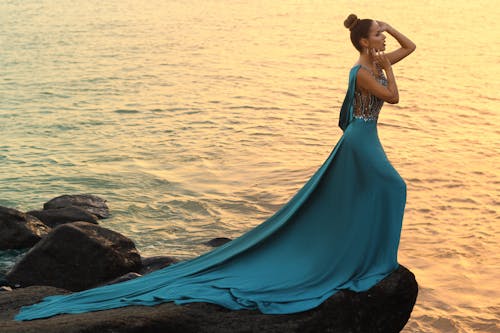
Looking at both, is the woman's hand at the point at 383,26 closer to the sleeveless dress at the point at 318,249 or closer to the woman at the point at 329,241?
the woman at the point at 329,241

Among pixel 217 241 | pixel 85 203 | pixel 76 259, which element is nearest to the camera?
pixel 76 259

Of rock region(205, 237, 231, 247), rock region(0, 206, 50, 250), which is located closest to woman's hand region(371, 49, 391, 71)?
rock region(205, 237, 231, 247)

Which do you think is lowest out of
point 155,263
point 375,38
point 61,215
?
point 155,263

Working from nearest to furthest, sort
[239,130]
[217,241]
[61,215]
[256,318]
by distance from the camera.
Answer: [256,318] < [217,241] < [61,215] < [239,130]

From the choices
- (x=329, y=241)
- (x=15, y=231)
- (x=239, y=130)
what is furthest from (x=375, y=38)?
(x=239, y=130)

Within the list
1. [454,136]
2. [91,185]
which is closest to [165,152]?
[91,185]

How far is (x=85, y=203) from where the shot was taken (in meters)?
14.9

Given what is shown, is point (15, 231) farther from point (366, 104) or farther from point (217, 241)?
point (366, 104)

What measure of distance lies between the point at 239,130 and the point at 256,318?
45.8ft

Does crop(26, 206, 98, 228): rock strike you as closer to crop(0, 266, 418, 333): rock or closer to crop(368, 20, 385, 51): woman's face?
crop(0, 266, 418, 333): rock

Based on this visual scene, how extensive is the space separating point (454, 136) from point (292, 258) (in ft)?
42.1

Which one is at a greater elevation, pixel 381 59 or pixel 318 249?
pixel 381 59

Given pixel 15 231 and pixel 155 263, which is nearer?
pixel 155 263

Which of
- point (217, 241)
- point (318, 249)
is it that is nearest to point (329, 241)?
point (318, 249)
